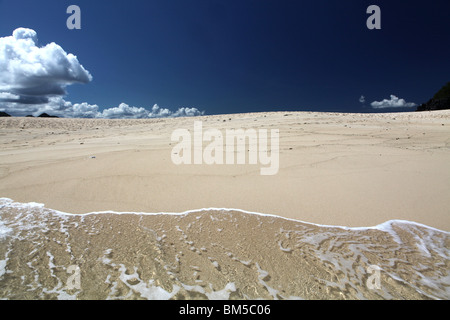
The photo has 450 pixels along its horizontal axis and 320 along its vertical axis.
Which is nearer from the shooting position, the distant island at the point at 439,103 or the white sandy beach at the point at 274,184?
the white sandy beach at the point at 274,184

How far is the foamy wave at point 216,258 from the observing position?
1316mm

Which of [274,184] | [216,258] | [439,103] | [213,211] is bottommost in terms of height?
[216,258]

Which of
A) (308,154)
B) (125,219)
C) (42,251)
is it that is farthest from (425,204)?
(42,251)

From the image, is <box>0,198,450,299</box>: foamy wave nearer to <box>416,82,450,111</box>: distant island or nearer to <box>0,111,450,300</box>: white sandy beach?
<box>0,111,450,300</box>: white sandy beach

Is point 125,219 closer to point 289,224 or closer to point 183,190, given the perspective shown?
point 183,190

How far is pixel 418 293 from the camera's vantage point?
4.17 ft

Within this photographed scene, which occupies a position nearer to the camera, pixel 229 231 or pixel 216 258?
pixel 216 258

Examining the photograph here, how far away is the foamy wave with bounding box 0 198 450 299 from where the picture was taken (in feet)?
4.32

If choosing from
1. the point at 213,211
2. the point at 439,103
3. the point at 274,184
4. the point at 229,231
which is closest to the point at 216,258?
the point at 229,231

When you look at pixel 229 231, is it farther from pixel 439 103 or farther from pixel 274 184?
pixel 439 103

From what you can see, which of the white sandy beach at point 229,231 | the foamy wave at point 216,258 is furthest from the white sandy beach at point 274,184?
the foamy wave at point 216,258

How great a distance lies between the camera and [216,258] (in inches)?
63.7

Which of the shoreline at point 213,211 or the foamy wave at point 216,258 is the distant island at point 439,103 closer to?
the shoreline at point 213,211
